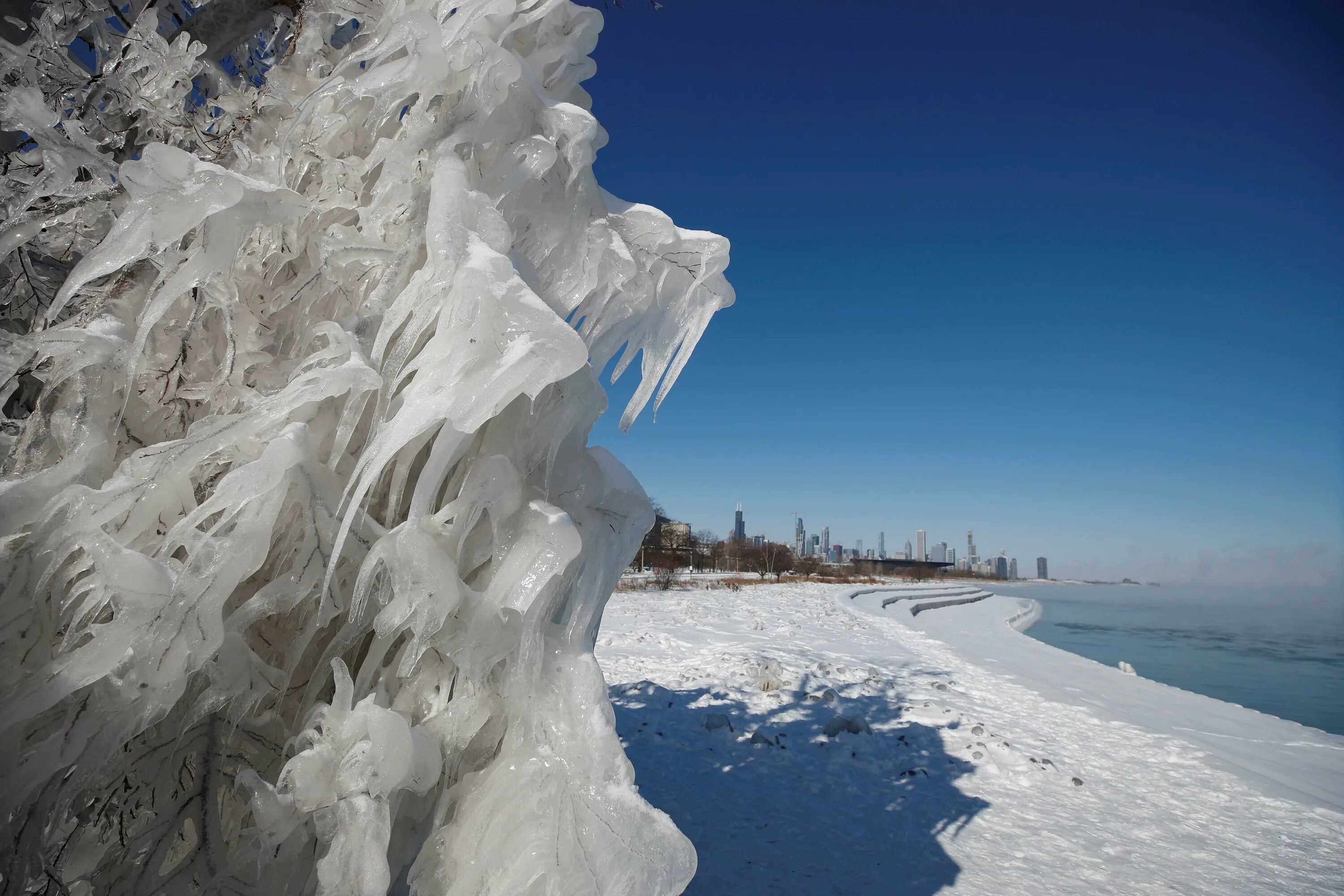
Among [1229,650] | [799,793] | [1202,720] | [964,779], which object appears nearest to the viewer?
[799,793]

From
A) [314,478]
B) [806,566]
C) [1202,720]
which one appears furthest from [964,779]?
[806,566]

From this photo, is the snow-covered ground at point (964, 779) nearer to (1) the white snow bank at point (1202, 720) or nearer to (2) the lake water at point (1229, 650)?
(1) the white snow bank at point (1202, 720)

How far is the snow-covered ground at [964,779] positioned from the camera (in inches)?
98.6

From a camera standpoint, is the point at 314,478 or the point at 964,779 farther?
the point at 964,779

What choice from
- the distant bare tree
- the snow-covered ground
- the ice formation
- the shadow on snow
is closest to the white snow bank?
the snow-covered ground

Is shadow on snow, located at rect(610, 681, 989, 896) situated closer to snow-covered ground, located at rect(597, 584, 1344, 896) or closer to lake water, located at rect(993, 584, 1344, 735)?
snow-covered ground, located at rect(597, 584, 1344, 896)

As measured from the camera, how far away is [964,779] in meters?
3.44

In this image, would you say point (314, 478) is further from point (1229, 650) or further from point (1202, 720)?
point (1229, 650)

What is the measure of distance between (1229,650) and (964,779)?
1641 cm

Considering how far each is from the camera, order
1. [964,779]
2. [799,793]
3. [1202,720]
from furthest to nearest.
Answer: [1202,720], [964,779], [799,793]

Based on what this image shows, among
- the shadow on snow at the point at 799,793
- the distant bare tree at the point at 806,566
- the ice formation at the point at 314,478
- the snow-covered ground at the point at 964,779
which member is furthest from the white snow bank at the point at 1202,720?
the distant bare tree at the point at 806,566

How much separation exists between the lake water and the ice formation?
31.8ft

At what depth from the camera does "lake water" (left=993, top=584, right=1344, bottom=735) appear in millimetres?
8844

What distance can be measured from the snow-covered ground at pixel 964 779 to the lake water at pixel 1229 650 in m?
4.25
